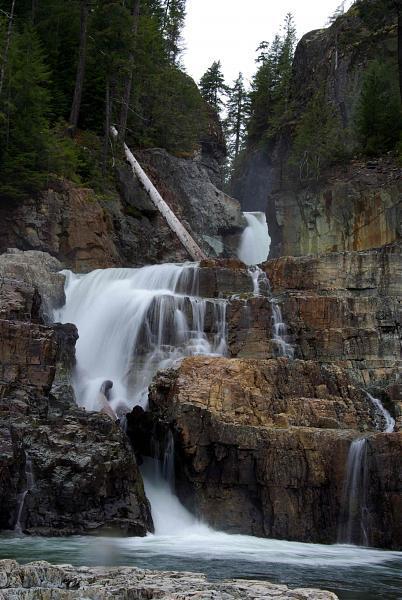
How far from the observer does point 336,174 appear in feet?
105

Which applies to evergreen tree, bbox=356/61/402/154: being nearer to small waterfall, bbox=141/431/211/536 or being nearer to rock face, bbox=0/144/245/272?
rock face, bbox=0/144/245/272

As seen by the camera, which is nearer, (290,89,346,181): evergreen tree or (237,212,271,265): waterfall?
(290,89,346,181): evergreen tree

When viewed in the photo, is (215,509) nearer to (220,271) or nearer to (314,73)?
(220,271)

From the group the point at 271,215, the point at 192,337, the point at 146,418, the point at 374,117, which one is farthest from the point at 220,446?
the point at 374,117

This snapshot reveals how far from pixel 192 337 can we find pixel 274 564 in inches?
360

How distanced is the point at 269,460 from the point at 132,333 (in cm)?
640

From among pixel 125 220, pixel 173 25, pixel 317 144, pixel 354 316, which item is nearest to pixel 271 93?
pixel 173 25

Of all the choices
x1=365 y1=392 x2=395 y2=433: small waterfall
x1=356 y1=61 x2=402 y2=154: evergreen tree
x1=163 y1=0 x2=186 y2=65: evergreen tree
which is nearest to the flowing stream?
x1=365 y1=392 x2=395 y2=433: small waterfall

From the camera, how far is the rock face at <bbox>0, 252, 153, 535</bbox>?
13.2 meters

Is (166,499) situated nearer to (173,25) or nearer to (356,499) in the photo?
(356,499)

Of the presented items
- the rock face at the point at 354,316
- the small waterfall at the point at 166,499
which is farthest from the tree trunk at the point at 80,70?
the small waterfall at the point at 166,499

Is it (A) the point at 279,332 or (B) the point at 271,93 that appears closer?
(A) the point at 279,332

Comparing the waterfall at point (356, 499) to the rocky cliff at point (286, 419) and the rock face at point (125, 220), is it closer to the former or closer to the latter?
the rocky cliff at point (286, 419)

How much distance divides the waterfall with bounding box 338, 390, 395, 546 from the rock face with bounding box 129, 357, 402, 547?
0.34 feet
